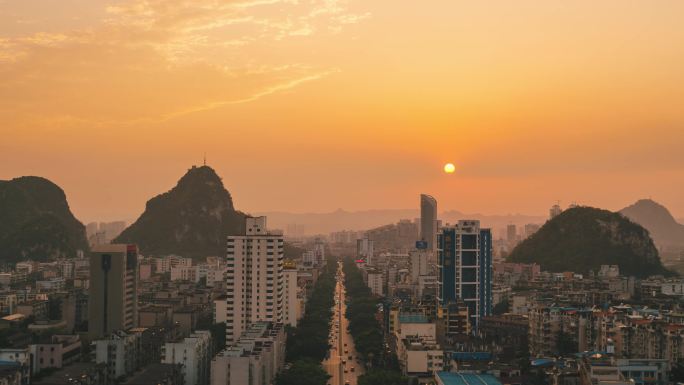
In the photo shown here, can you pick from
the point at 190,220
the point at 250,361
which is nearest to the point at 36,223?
the point at 190,220

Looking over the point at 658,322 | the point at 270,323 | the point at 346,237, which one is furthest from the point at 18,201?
the point at 346,237

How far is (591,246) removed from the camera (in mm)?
74125

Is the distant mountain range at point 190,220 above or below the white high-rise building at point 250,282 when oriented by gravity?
above

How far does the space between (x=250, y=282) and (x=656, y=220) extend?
171m

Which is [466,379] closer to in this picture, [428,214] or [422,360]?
[422,360]

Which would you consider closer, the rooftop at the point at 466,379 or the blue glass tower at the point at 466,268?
the rooftop at the point at 466,379

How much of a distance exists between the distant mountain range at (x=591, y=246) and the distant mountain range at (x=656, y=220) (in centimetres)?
10669

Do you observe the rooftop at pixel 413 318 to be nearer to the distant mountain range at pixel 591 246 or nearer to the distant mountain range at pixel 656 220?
the distant mountain range at pixel 591 246

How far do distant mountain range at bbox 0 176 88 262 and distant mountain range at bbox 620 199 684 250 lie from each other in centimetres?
12679

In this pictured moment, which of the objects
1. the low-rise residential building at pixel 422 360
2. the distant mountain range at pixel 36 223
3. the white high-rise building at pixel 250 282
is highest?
the distant mountain range at pixel 36 223

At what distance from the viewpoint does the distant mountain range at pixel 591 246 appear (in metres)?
72.2

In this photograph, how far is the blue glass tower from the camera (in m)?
41.4

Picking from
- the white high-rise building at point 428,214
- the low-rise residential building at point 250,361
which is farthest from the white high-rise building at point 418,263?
the white high-rise building at point 428,214

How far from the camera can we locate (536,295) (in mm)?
48000
